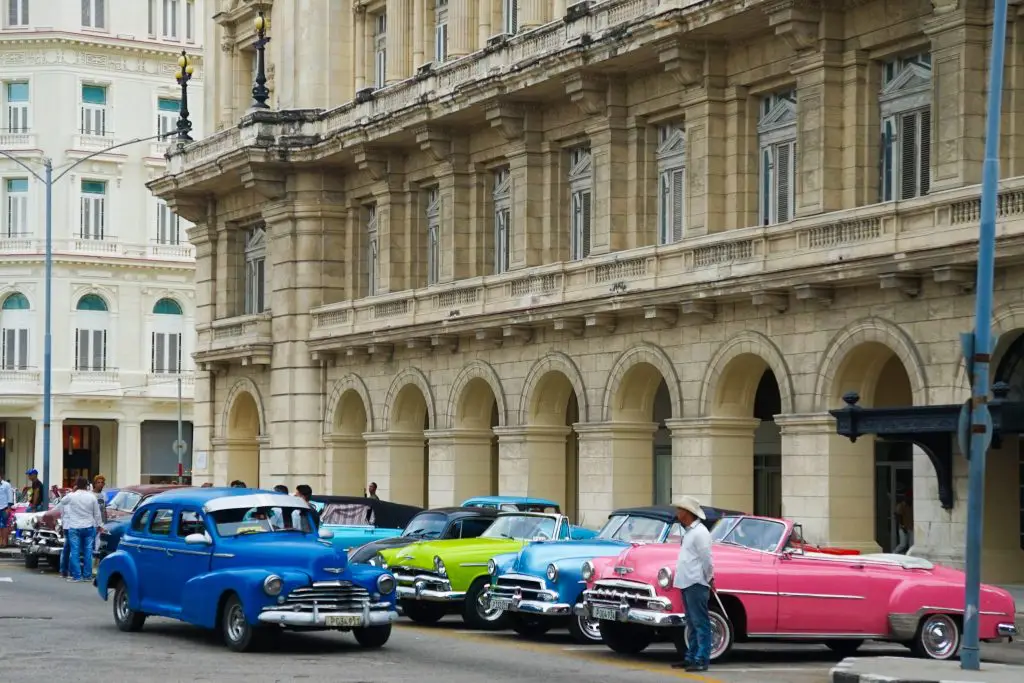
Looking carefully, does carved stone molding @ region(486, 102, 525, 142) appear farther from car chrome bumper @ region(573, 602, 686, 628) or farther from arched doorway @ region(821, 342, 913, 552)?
car chrome bumper @ region(573, 602, 686, 628)

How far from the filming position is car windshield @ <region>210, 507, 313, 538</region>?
2108 centimetres

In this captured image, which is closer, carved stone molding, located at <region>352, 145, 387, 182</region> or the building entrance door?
the building entrance door

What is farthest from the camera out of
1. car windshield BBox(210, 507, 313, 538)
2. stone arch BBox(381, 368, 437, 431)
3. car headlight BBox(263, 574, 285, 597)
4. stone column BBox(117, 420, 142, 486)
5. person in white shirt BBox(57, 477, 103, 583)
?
stone column BBox(117, 420, 142, 486)

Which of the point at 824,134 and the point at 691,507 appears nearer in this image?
the point at 691,507

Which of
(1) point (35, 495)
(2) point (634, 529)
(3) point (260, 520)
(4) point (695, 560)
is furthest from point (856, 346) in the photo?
(1) point (35, 495)

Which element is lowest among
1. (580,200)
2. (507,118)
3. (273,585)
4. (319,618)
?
(319,618)

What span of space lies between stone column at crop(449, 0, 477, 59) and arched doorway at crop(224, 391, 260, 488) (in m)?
13.7

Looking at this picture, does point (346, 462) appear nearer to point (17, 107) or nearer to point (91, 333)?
point (91, 333)

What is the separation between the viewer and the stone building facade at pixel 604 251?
2997 centimetres

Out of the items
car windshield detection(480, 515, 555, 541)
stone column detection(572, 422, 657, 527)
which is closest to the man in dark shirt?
stone column detection(572, 422, 657, 527)

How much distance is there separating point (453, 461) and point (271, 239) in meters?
9.59

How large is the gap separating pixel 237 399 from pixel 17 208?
2198 centimetres

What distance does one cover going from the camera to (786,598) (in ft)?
65.4

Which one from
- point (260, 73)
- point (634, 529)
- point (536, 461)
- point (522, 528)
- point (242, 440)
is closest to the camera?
point (634, 529)
